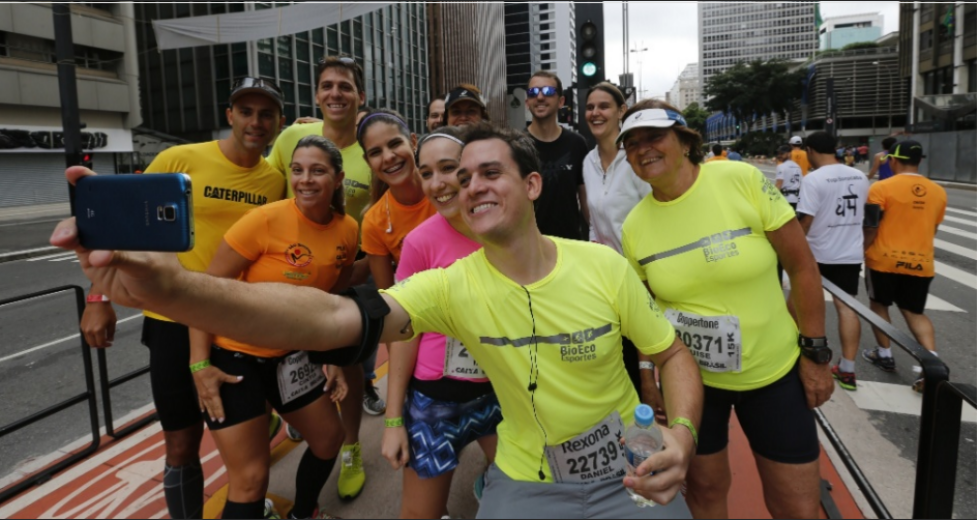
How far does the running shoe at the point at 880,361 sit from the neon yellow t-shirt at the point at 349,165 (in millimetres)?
4983

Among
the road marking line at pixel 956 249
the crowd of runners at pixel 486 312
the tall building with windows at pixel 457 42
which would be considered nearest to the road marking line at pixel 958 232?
the road marking line at pixel 956 249

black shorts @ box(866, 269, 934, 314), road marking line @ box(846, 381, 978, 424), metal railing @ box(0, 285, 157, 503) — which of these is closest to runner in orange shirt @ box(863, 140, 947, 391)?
black shorts @ box(866, 269, 934, 314)

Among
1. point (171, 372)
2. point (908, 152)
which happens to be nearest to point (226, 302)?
point (171, 372)

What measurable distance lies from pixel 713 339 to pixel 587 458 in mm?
788

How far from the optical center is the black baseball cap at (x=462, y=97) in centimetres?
390

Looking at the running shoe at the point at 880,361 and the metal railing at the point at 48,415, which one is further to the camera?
→ the running shoe at the point at 880,361

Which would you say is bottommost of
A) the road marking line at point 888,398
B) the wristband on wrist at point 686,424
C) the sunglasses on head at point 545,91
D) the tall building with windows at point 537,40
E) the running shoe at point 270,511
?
the road marking line at point 888,398

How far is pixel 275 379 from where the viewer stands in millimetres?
2703

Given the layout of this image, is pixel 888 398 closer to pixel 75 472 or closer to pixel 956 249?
pixel 75 472

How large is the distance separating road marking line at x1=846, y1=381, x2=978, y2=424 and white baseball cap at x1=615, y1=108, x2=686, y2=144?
3564 mm

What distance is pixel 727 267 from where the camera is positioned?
7.52 ft

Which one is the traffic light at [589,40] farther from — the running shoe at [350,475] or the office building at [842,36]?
the office building at [842,36]

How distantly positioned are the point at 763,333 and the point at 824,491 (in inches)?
54.6

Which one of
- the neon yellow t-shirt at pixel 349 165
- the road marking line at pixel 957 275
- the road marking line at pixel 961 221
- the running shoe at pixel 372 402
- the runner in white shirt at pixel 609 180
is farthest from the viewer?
the road marking line at pixel 961 221
